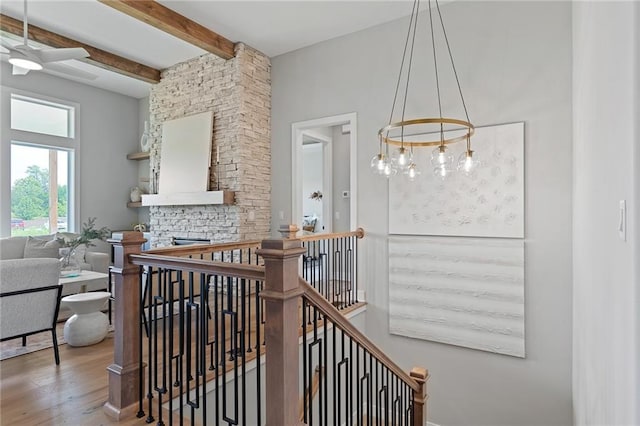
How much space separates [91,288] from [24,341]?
140 cm

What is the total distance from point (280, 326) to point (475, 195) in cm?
306

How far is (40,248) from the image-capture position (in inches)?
188

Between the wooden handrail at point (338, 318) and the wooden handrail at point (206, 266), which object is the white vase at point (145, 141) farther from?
the wooden handrail at point (338, 318)

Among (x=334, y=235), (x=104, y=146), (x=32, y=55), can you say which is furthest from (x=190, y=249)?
(x=104, y=146)

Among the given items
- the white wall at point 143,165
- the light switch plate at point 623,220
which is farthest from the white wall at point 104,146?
the light switch plate at point 623,220

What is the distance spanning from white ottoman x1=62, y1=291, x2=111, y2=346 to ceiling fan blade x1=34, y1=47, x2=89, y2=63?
2244 millimetres

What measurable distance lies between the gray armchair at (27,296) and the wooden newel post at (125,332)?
1.21 metres

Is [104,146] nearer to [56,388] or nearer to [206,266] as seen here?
[56,388]

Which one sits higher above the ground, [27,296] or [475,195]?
[475,195]

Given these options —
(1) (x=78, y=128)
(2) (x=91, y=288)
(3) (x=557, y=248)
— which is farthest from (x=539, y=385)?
(1) (x=78, y=128)

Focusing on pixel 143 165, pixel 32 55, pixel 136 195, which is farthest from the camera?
Result: pixel 143 165

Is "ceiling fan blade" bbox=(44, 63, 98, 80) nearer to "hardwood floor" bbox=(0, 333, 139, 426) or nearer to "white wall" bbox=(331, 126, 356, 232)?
"hardwood floor" bbox=(0, 333, 139, 426)

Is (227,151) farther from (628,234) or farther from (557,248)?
(628,234)

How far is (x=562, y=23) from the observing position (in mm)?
3406
